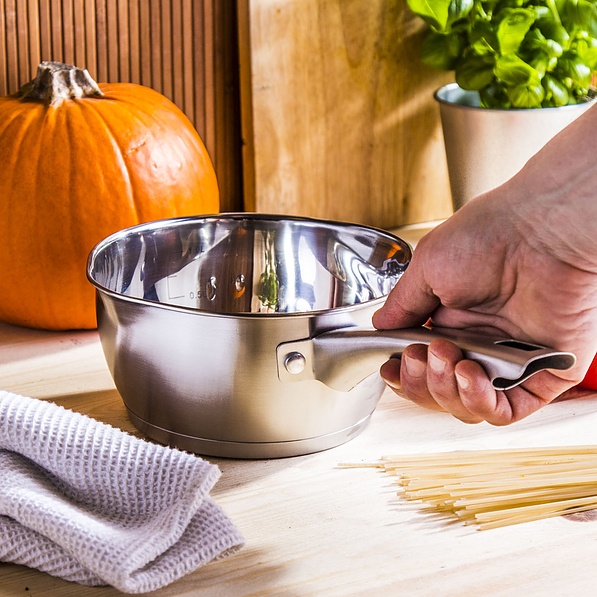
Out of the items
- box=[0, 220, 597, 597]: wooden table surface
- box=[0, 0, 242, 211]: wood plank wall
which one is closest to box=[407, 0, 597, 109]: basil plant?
box=[0, 0, 242, 211]: wood plank wall

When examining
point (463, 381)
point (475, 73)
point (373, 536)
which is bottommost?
point (373, 536)

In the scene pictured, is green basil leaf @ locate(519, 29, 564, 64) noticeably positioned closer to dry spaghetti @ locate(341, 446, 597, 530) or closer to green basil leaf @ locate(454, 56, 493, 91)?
green basil leaf @ locate(454, 56, 493, 91)

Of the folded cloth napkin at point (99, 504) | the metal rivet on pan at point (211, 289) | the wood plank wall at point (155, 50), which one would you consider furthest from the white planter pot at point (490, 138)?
the folded cloth napkin at point (99, 504)

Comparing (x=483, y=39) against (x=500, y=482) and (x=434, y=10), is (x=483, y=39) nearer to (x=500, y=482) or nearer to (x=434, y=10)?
(x=434, y=10)

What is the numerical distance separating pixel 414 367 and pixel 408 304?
7 cm

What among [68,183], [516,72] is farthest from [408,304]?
[516,72]

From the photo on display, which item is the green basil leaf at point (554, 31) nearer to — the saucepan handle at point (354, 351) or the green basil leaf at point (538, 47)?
the green basil leaf at point (538, 47)

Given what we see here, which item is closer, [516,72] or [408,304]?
[408,304]

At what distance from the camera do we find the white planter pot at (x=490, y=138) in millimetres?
1114

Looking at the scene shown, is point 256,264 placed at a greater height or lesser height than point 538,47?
lesser

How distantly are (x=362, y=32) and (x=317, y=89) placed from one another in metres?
0.10

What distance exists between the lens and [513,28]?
1.09 meters

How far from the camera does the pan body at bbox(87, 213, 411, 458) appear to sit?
66 centimetres

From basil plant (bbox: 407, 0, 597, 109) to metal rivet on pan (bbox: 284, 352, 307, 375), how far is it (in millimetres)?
591
